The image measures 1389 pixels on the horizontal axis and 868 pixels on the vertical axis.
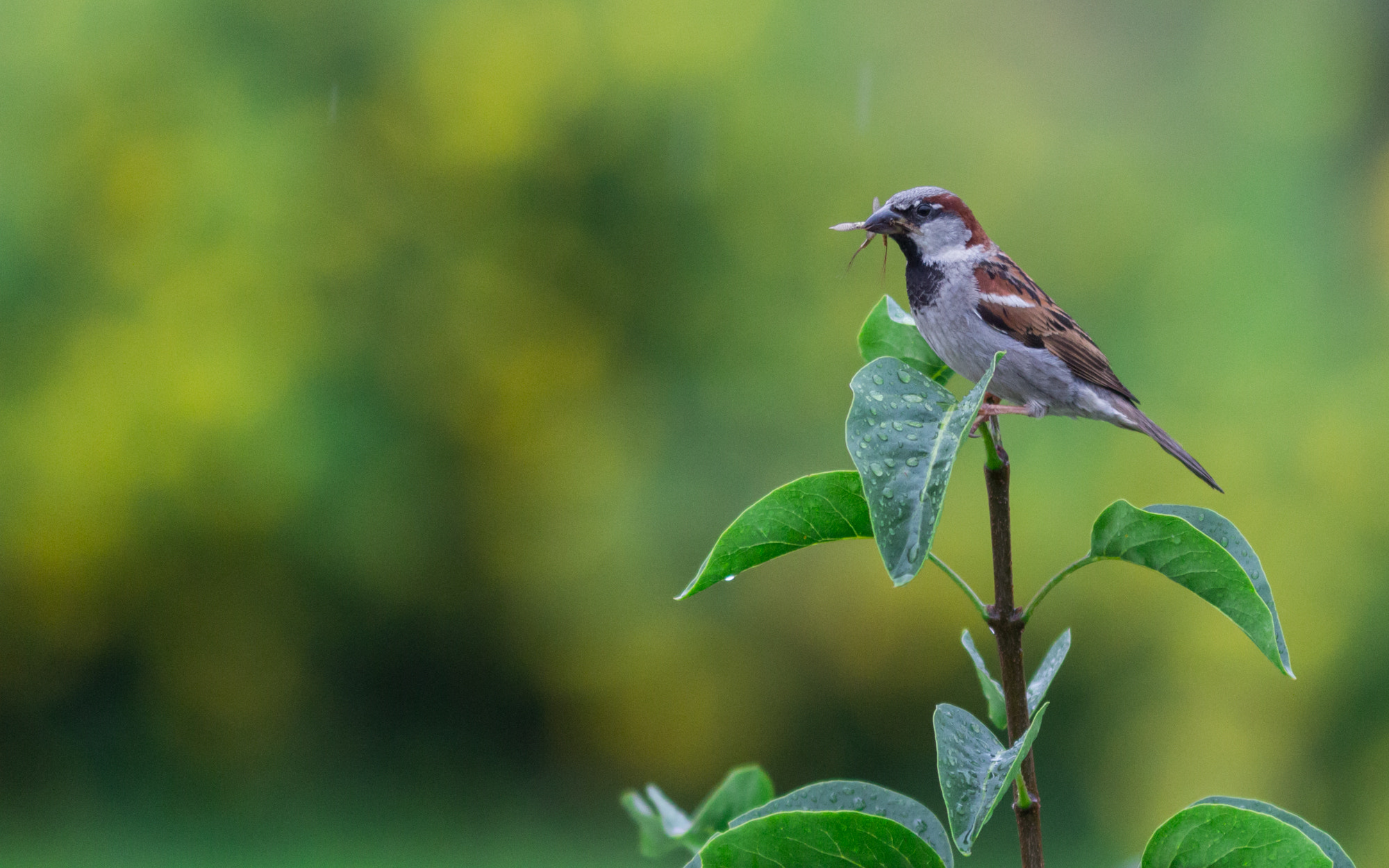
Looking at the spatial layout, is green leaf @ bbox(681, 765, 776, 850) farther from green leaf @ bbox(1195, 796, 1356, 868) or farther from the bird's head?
the bird's head

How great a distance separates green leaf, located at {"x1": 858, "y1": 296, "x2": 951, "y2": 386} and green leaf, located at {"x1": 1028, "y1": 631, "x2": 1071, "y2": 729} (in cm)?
32

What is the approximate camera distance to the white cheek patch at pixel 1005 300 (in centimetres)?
161

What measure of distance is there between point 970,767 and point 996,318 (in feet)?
3.01

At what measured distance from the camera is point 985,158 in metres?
6.03

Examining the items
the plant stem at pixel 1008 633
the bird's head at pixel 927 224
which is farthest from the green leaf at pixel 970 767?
the bird's head at pixel 927 224

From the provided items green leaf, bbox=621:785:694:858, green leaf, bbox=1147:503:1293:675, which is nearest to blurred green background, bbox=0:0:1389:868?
green leaf, bbox=621:785:694:858

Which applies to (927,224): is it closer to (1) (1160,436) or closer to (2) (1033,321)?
(2) (1033,321)

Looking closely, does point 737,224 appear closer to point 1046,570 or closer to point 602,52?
point 602,52

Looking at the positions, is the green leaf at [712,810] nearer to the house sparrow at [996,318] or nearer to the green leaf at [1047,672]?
the green leaf at [1047,672]

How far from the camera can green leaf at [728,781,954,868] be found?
3.04 feet

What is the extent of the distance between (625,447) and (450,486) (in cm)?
96

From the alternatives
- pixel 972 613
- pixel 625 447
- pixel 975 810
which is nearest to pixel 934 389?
pixel 975 810

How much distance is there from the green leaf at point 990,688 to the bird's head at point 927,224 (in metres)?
0.45

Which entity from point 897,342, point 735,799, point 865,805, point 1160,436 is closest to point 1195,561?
point 865,805
